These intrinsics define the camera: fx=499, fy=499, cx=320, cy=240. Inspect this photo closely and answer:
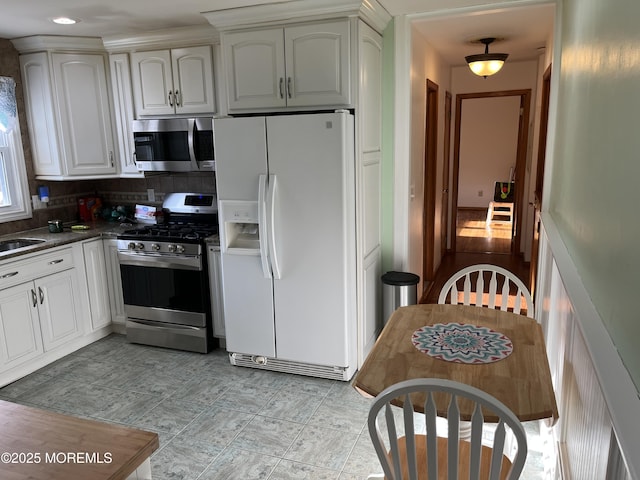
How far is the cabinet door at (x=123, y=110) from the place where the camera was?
3.94 meters

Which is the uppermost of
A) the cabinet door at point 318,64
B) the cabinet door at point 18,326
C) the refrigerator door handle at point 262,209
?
the cabinet door at point 318,64

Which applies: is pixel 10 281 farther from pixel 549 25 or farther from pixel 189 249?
pixel 549 25

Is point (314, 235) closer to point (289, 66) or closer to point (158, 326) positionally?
point (289, 66)

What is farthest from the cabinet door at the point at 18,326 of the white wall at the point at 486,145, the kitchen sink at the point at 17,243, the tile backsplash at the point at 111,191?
the white wall at the point at 486,145

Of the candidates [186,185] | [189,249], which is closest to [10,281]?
[189,249]

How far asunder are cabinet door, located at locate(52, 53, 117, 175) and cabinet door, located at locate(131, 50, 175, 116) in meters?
0.34

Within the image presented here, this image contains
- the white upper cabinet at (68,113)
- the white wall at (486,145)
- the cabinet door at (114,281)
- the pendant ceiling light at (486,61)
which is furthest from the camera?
the white wall at (486,145)

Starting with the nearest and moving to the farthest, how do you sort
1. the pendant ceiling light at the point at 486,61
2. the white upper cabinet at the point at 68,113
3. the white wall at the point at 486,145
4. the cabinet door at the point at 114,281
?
the white upper cabinet at the point at 68,113 < the cabinet door at the point at 114,281 < the pendant ceiling light at the point at 486,61 < the white wall at the point at 486,145

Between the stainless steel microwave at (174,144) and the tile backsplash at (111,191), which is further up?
the stainless steel microwave at (174,144)

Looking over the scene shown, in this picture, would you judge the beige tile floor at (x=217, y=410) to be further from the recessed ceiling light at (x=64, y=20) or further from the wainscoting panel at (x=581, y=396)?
the recessed ceiling light at (x=64, y=20)

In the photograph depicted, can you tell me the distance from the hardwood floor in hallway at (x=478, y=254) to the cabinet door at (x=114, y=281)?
8.87ft

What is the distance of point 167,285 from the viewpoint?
3.76m

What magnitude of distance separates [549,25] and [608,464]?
11.6ft

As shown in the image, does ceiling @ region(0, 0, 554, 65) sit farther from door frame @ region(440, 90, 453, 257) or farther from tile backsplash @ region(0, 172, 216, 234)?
door frame @ region(440, 90, 453, 257)
